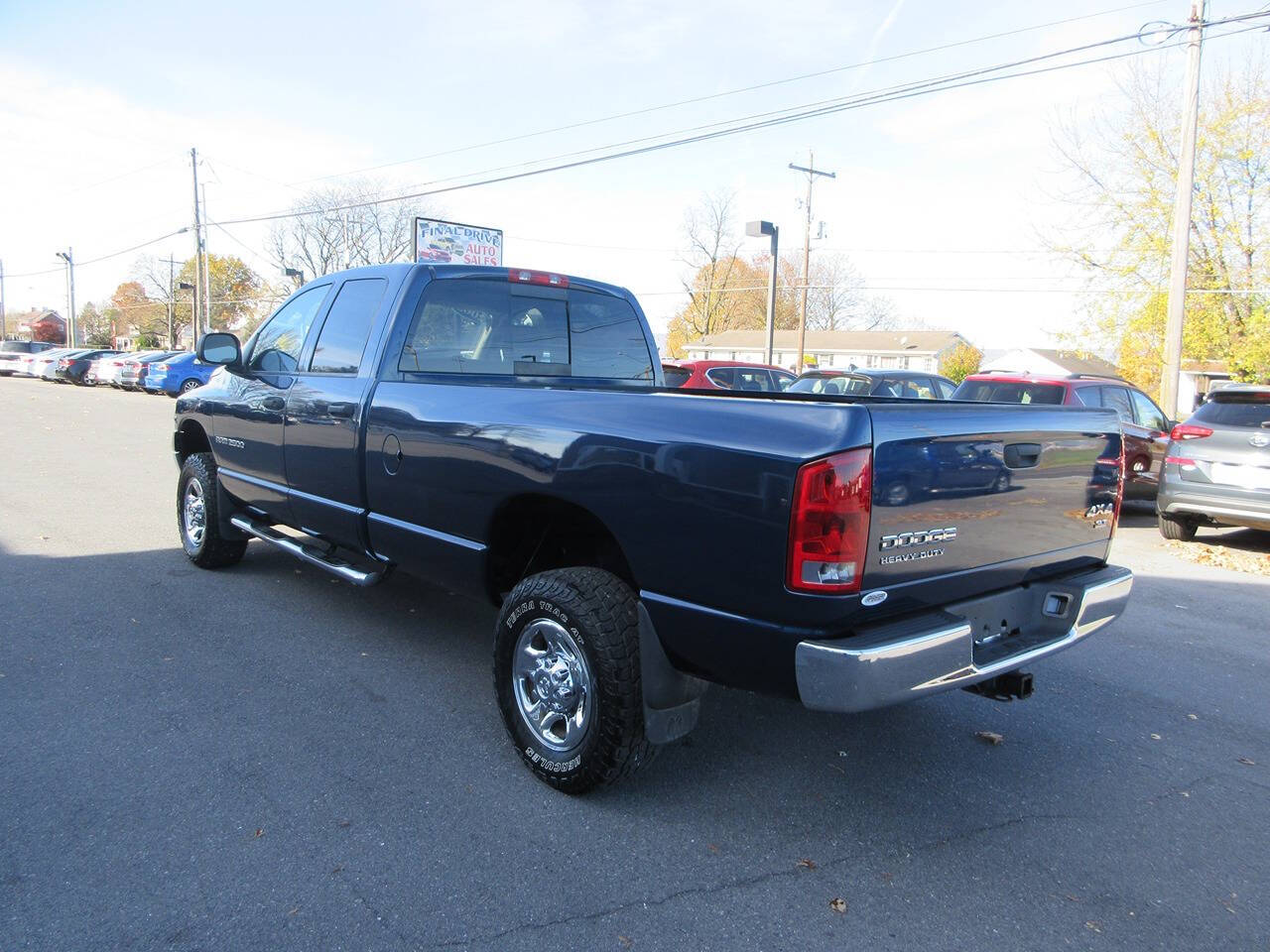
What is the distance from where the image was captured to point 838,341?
67312mm

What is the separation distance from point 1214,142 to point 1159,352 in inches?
206

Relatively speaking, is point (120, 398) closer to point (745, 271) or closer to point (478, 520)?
point (478, 520)

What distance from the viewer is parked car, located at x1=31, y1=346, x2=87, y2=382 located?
3897 centimetres

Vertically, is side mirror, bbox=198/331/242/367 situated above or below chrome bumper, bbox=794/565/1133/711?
above

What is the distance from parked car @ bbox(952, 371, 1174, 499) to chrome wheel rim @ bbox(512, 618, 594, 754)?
329 inches

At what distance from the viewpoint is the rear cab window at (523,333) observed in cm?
439

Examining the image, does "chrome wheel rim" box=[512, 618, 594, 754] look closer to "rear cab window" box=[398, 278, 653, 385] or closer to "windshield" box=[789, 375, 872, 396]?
"rear cab window" box=[398, 278, 653, 385]

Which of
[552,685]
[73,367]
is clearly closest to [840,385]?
[552,685]

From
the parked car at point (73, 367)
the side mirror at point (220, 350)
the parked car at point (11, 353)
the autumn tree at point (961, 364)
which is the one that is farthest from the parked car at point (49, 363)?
the autumn tree at point (961, 364)

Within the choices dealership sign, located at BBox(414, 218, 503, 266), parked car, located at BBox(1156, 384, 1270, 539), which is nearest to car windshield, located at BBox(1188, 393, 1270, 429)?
parked car, located at BBox(1156, 384, 1270, 539)

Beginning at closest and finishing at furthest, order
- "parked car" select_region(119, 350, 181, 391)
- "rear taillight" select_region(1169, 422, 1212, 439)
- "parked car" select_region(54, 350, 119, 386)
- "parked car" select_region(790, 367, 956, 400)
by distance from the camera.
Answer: "rear taillight" select_region(1169, 422, 1212, 439)
"parked car" select_region(790, 367, 956, 400)
"parked car" select_region(119, 350, 181, 391)
"parked car" select_region(54, 350, 119, 386)

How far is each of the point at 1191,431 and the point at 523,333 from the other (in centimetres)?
694

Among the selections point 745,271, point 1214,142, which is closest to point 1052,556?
point 1214,142

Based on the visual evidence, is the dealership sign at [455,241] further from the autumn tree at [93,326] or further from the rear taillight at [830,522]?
the autumn tree at [93,326]
